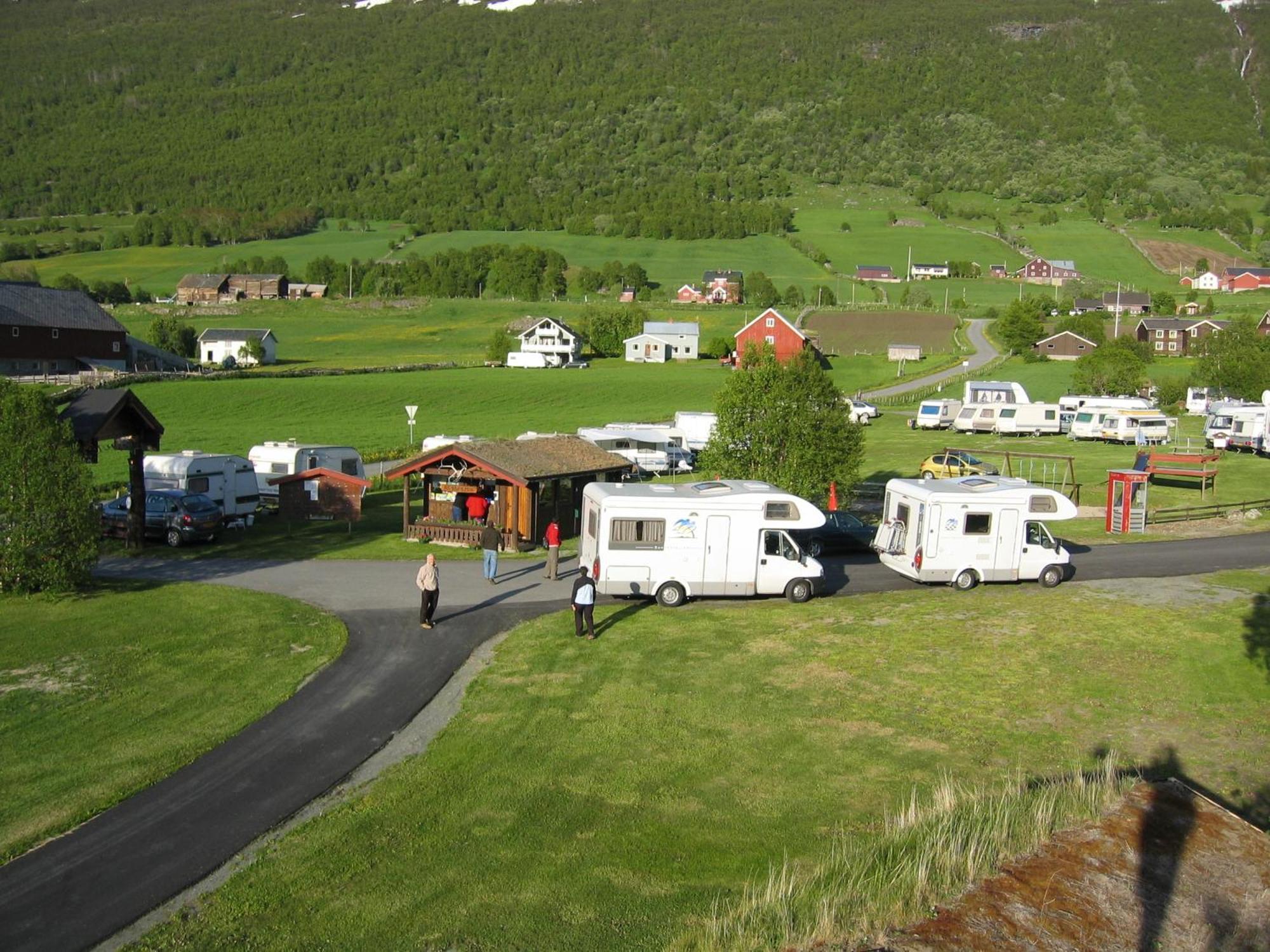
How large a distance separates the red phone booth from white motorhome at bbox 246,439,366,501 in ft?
77.9

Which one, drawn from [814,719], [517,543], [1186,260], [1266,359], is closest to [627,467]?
[517,543]

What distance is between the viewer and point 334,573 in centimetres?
2473

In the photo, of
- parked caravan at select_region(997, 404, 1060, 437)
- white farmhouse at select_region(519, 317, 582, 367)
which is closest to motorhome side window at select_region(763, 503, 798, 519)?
parked caravan at select_region(997, 404, 1060, 437)

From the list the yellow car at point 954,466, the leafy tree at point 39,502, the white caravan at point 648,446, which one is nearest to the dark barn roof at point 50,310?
the white caravan at point 648,446

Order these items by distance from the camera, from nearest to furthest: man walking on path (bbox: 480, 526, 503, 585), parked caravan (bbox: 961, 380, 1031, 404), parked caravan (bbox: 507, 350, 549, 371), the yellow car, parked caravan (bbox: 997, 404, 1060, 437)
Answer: man walking on path (bbox: 480, 526, 503, 585)
the yellow car
parked caravan (bbox: 997, 404, 1060, 437)
parked caravan (bbox: 961, 380, 1031, 404)
parked caravan (bbox: 507, 350, 549, 371)

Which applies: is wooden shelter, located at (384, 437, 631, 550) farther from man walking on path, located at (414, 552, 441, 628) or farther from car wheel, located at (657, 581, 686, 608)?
man walking on path, located at (414, 552, 441, 628)

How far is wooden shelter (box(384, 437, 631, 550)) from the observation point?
92.3ft

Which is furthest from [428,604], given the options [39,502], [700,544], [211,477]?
[211,477]

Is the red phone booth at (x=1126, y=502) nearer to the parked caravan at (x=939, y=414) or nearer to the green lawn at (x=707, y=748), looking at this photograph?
the green lawn at (x=707, y=748)

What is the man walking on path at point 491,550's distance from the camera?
77.7 feet

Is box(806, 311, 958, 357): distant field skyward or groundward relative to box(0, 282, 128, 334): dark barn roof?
skyward

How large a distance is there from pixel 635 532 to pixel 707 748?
795 centimetres

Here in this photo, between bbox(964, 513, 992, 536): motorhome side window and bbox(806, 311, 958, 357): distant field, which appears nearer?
bbox(964, 513, 992, 536): motorhome side window

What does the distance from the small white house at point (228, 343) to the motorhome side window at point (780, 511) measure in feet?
274
